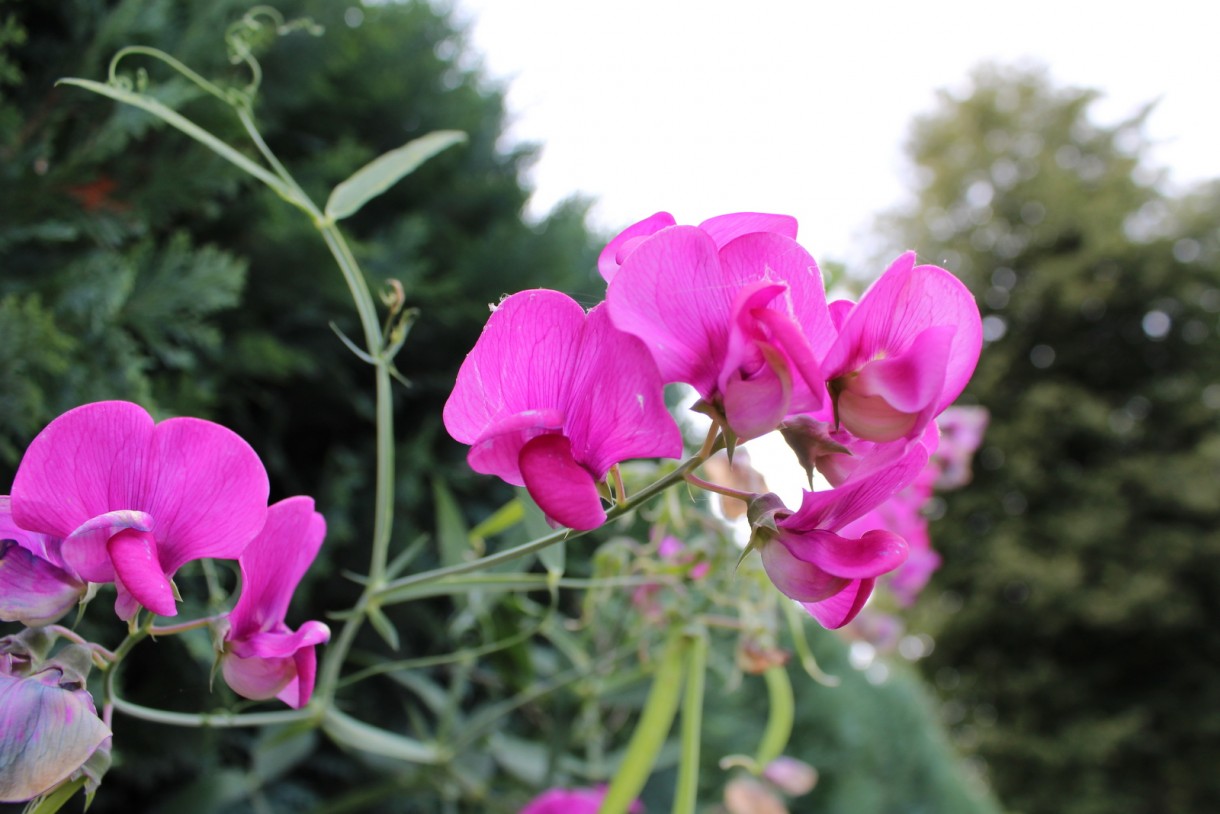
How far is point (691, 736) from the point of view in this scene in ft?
1.91

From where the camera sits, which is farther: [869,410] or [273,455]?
[273,455]

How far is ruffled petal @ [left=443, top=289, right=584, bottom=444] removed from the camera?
0.32 metres

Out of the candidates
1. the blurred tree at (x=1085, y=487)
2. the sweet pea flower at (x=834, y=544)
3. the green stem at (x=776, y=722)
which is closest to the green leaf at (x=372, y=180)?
the sweet pea flower at (x=834, y=544)

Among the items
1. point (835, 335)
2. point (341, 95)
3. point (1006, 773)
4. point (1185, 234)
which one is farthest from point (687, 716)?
point (1185, 234)

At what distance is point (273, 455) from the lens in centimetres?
95

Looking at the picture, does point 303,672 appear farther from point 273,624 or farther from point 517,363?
point 517,363

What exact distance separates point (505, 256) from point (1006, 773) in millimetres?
8528

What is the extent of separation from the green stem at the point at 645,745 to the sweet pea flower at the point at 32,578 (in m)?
0.32

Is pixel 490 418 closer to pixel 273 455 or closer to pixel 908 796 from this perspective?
pixel 273 455

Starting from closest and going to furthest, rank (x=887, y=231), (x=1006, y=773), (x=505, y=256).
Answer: (x=505, y=256)
(x=1006, y=773)
(x=887, y=231)

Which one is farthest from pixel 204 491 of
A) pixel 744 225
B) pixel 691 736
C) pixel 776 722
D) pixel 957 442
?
pixel 957 442

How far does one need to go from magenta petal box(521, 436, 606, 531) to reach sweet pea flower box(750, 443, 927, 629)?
8cm

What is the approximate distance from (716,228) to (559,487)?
13cm

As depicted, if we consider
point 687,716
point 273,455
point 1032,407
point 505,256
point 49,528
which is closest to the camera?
point 49,528
